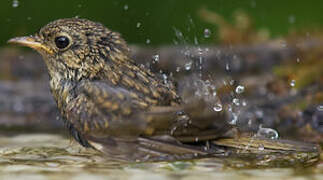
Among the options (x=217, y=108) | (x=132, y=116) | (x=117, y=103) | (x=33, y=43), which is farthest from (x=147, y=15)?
(x=132, y=116)

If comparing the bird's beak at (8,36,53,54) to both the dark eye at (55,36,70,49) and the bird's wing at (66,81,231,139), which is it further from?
the bird's wing at (66,81,231,139)

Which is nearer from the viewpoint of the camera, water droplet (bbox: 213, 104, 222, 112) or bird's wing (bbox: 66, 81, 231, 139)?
bird's wing (bbox: 66, 81, 231, 139)

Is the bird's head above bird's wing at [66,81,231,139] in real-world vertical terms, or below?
above

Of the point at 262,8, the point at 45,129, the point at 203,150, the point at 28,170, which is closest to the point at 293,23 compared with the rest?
the point at 262,8

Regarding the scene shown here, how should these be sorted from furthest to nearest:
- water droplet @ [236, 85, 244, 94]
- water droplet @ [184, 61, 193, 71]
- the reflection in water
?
1. water droplet @ [184, 61, 193, 71]
2. water droplet @ [236, 85, 244, 94]
3. the reflection in water

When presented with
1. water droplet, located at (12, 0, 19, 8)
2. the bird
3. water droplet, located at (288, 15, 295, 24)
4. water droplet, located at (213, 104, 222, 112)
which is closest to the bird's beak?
the bird

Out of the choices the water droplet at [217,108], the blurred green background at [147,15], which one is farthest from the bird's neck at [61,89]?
the blurred green background at [147,15]

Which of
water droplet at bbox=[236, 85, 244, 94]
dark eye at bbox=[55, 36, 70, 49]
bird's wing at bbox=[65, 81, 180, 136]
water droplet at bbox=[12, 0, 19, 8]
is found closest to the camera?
bird's wing at bbox=[65, 81, 180, 136]
